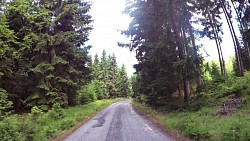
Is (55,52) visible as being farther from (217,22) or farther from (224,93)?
(217,22)

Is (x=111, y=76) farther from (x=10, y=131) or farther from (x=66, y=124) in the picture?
(x=10, y=131)

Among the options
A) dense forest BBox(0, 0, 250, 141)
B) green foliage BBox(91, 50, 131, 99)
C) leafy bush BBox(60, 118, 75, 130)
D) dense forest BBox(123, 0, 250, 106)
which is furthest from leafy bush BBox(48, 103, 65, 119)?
green foliage BBox(91, 50, 131, 99)

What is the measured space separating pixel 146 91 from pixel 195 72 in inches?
270

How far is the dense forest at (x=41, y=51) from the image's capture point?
872 inches

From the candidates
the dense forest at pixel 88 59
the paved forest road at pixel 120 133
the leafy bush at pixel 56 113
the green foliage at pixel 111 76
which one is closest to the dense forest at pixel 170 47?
the dense forest at pixel 88 59

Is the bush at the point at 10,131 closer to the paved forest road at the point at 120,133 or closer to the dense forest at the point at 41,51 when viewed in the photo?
the paved forest road at the point at 120,133

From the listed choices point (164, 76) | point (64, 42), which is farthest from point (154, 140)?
point (64, 42)

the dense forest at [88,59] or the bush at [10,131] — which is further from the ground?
the dense forest at [88,59]

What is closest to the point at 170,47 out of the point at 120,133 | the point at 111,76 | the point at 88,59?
the point at 120,133

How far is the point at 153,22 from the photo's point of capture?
62.3ft

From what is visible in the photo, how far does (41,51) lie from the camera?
22.7m

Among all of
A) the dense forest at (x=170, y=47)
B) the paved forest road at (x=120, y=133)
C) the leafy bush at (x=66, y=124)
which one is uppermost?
the dense forest at (x=170, y=47)

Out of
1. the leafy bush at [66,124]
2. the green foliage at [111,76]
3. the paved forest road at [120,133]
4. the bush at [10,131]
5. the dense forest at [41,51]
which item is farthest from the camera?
the green foliage at [111,76]

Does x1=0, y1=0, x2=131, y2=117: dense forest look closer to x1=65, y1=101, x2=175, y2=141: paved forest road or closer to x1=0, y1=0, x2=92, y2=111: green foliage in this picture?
x1=0, y1=0, x2=92, y2=111: green foliage
